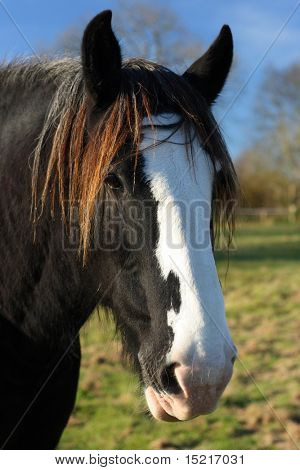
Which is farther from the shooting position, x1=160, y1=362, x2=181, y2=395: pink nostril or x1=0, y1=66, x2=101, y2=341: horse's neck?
x1=0, y1=66, x2=101, y2=341: horse's neck

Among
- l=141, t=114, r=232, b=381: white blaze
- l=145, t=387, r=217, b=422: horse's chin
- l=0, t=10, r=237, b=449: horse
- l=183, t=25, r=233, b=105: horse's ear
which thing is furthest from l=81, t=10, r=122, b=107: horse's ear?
l=145, t=387, r=217, b=422: horse's chin

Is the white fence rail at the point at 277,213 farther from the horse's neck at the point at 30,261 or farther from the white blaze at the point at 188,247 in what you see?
the white blaze at the point at 188,247

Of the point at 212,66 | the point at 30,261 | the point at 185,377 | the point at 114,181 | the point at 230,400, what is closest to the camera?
the point at 185,377

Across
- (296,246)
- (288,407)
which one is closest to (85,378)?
(288,407)

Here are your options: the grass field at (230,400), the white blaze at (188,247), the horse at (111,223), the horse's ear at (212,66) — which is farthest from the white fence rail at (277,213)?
the white blaze at (188,247)

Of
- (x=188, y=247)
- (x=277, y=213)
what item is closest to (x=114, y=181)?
(x=188, y=247)

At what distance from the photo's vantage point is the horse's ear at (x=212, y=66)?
276cm

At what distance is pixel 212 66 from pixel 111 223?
1098mm

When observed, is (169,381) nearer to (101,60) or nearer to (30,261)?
(30,261)

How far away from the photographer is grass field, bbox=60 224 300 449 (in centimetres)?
498

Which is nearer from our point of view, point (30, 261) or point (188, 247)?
point (188, 247)

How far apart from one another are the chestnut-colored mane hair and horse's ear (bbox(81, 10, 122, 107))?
0.05m

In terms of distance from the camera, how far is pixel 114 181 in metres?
2.27

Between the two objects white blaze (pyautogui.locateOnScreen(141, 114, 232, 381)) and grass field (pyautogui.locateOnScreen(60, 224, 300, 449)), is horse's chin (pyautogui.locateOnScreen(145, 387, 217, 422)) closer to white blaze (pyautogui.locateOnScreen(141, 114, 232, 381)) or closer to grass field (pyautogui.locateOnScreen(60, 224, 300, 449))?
white blaze (pyautogui.locateOnScreen(141, 114, 232, 381))
